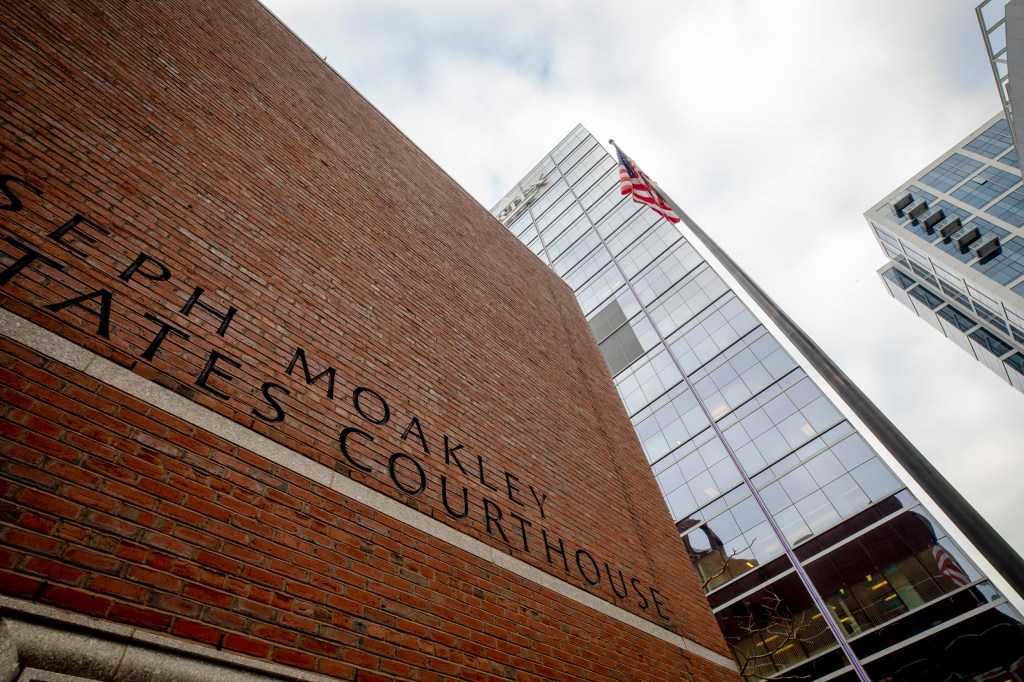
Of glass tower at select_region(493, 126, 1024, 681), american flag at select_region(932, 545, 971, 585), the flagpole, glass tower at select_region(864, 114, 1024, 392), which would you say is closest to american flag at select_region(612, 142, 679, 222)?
the flagpole

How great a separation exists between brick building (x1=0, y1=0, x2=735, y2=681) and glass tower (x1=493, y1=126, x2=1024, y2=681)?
23.0 feet

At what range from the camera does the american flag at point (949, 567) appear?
16789 millimetres

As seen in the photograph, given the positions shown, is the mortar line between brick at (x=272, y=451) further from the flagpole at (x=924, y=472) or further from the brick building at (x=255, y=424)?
the flagpole at (x=924, y=472)

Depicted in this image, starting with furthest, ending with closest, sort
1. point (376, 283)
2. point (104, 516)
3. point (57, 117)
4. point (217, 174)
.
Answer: point (376, 283), point (217, 174), point (57, 117), point (104, 516)

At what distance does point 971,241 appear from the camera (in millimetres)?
38281

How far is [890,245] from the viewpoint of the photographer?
162 feet

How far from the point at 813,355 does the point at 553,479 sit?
307cm

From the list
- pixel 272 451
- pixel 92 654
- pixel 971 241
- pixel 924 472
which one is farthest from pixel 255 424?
pixel 971 241

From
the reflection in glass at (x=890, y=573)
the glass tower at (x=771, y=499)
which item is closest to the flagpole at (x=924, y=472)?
the glass tower at (x=771, y=499)

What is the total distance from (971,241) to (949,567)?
33.2 metres

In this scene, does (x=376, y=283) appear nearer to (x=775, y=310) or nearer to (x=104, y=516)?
(x=104, y=516)

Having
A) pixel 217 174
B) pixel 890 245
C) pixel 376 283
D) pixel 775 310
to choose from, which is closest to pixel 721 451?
pixel 775 310

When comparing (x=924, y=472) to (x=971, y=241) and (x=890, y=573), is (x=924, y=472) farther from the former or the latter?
(x=971, y=241)

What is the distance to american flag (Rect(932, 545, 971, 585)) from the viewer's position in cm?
1679
